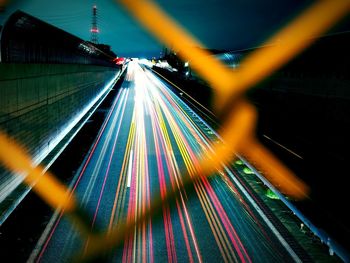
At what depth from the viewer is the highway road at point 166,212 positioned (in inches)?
253

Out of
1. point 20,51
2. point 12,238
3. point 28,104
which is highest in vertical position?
point 20,51

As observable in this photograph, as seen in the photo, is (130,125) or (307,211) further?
(130,125)

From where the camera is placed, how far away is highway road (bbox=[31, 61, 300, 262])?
6438 mm

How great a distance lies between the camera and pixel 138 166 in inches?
482

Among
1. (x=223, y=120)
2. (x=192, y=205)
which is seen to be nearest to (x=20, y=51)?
(x=192, y=205)

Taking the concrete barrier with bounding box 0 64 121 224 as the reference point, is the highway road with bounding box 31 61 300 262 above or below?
below

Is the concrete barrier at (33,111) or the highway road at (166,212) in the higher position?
the concrete barrier at (33,111)

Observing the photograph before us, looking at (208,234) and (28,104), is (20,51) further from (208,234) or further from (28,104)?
(208,234)

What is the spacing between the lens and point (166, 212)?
834 centimetres

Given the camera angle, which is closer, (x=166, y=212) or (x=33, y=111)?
(x=166, y=212)

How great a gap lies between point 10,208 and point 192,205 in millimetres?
4543

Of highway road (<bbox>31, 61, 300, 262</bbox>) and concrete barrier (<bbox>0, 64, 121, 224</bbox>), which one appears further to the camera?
concrete barrier (<bbox>0, 64, 121, 224</bbox>)

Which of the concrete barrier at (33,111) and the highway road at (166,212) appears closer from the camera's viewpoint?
the highway road at (166,212)

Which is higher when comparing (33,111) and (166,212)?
(33,111)
